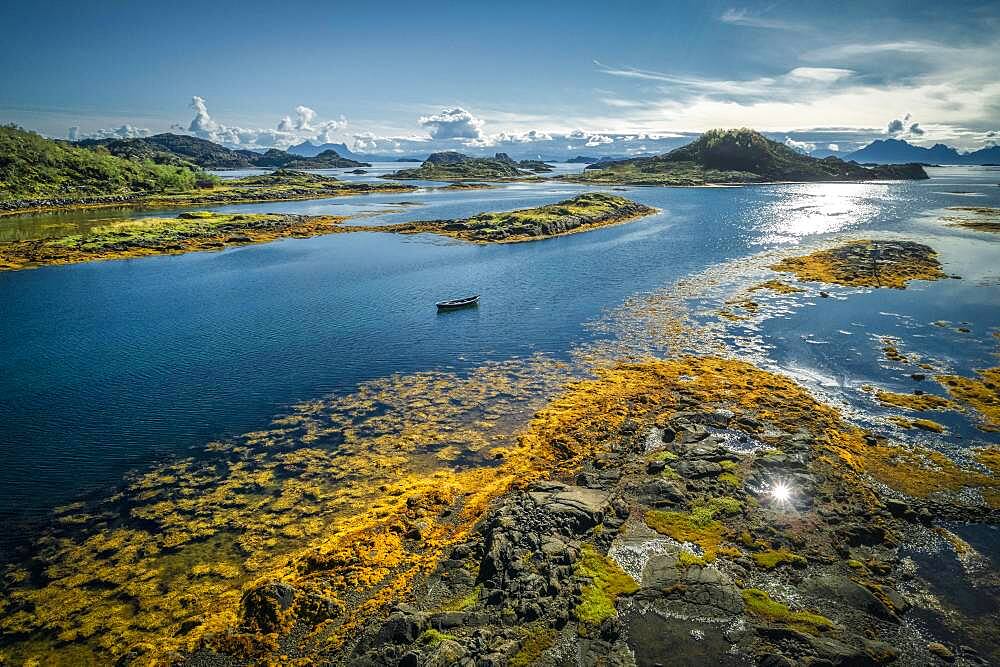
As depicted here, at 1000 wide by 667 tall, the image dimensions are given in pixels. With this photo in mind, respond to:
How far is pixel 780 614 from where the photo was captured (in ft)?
64.8

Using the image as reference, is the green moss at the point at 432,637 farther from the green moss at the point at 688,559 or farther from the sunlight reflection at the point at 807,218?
the sunlight reflection at the point at 807,218

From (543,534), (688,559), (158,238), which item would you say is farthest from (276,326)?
(158,238)

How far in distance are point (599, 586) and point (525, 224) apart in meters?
114

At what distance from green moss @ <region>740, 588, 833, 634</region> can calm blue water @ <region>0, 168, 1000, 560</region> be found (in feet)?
101

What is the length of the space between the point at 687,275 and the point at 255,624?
7979cm

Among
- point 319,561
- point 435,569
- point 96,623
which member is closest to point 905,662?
point 435,569

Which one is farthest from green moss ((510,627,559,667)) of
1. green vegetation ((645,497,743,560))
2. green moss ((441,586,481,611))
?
green vegetation ((645,497,743,560))

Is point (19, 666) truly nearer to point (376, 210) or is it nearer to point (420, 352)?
point (420, 352)

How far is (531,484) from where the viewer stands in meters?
28.6

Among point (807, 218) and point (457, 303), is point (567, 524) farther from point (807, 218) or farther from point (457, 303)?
point (807, 218)

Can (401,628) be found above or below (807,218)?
below

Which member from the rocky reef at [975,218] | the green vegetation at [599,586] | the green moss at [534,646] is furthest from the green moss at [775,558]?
the rocky reef at [975,218]

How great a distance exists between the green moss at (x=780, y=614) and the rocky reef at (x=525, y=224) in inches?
4109

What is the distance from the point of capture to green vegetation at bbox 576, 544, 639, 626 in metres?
20.0
